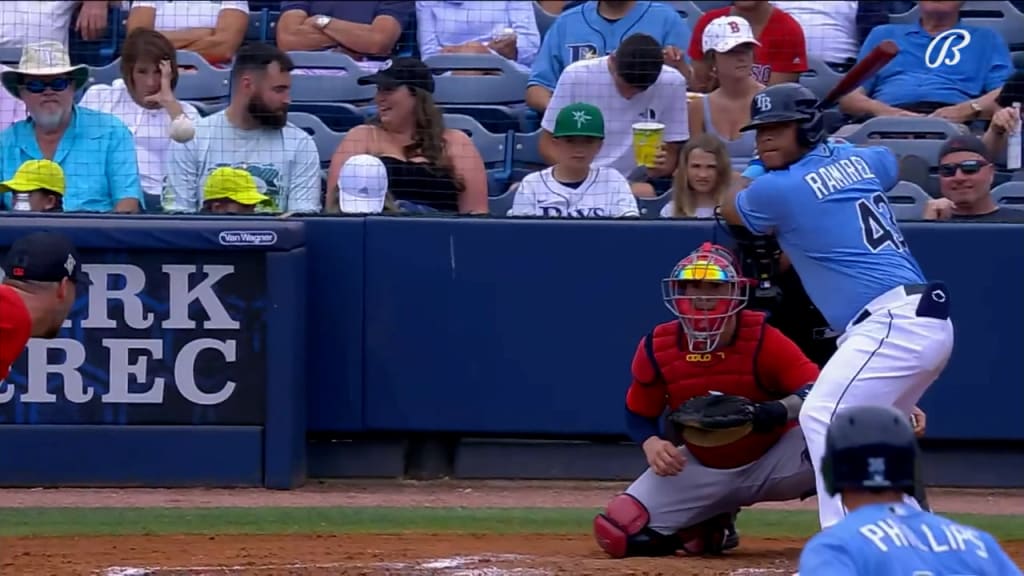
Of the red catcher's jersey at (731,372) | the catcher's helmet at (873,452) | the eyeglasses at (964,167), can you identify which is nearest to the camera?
the catcher's helmet at (873,452)

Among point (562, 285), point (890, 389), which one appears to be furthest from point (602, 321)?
point (890, 389)

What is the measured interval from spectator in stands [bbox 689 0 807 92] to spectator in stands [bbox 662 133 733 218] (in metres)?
1.12

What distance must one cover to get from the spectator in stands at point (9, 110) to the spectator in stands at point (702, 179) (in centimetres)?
345

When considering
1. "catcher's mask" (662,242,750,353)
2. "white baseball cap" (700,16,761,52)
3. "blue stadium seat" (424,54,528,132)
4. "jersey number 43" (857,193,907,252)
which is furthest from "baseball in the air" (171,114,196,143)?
"jersey number 43" (857,193,907,252)

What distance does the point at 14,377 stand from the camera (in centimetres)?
736

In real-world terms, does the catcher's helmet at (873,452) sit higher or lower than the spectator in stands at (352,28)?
lower

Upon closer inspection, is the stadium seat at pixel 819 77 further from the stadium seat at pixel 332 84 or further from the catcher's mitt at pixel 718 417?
the catcher's mitt at pixel 718 417

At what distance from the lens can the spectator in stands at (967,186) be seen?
7598 millimetres

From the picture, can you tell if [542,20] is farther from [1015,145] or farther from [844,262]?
[844,262]

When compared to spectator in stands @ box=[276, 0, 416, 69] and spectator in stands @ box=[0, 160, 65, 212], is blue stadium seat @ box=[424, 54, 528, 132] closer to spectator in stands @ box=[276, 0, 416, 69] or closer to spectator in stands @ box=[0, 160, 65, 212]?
spectator in stands @ box=[276, 0, 416, 69]

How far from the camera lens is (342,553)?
19.5ft

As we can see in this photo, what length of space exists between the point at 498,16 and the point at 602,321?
9.55 ft

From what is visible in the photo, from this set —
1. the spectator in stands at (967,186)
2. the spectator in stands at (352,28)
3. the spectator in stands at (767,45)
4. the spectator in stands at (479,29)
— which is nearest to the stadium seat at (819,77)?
the spectator in stands at (767,45)

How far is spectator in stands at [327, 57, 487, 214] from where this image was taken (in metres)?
7.96
